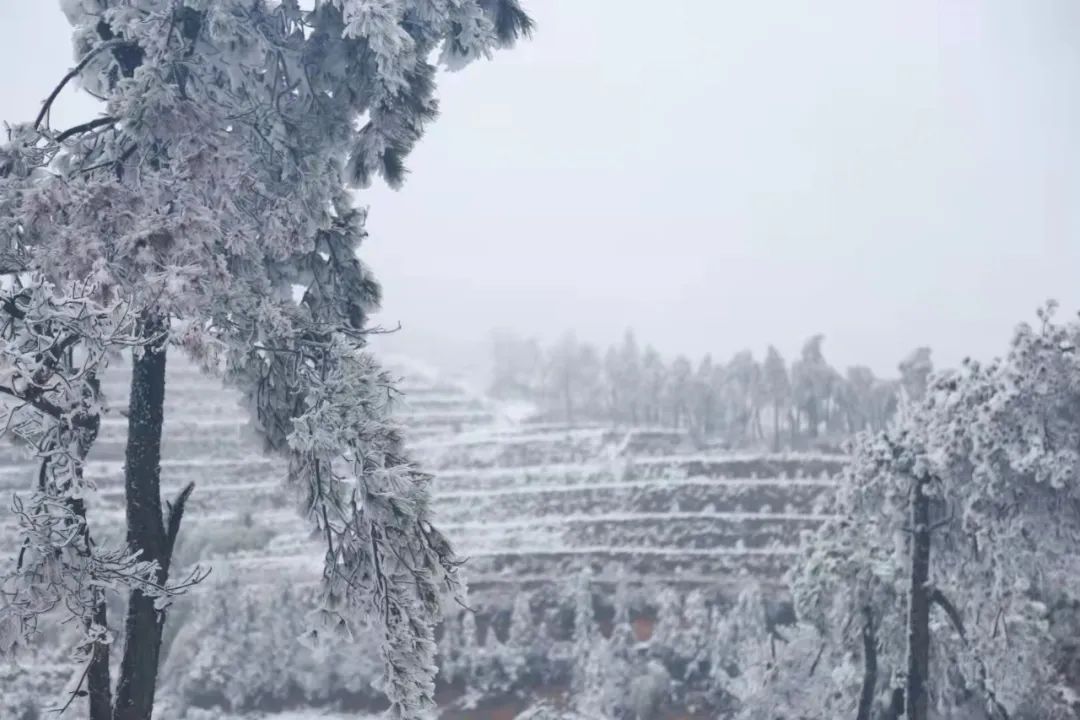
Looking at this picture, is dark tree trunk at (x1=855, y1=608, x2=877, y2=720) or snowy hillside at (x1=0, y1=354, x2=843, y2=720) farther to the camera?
snowy hillside at (x1=0, y1=354, x2=843, y2=720)

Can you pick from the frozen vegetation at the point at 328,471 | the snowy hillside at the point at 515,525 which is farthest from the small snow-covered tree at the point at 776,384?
the frozen vegetation at the point at 328,471

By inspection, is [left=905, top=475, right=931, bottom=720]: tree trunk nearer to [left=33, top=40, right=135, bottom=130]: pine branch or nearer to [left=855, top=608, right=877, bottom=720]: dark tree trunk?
[left=855, top=608, right=877, bottom=720]: dark tree trunk

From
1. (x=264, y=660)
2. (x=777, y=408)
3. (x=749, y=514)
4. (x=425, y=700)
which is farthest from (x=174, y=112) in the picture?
(x=777, y=408)

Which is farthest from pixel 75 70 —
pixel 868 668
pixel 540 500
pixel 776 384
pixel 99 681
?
pixel 776 384

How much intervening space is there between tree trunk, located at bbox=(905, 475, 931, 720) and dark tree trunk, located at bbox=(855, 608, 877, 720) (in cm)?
100

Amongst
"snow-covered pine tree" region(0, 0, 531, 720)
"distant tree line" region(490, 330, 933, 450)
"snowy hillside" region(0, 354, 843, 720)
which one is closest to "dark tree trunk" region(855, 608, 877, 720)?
"snow-covered pine tree" region(0, 0, 531, 720)

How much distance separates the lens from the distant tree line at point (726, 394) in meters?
71.6

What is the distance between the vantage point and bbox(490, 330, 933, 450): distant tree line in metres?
71.6

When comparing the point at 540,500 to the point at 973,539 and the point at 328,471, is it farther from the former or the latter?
the point at 328,471

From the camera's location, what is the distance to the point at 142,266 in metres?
5.03

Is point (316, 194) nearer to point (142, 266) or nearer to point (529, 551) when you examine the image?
point (142, 266)

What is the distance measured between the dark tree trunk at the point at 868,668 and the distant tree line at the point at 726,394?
50257 millimetres

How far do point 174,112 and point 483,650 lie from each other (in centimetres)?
3557

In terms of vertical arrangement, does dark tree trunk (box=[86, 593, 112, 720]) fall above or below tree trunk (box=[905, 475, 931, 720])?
above
